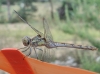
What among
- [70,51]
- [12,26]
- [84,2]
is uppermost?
[84,2]

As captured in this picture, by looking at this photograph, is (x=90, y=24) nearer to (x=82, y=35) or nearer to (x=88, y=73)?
(x=82, y=35)

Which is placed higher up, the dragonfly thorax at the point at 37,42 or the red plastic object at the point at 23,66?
the red plastic object at the point at 23,66

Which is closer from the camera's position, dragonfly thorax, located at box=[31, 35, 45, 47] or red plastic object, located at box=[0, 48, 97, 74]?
red plastic object, located at box=[0, 48, 97, 74]

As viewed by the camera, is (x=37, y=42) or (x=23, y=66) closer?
(x=23, y=66)

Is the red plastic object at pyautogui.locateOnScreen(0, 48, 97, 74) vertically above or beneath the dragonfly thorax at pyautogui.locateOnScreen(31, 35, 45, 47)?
above

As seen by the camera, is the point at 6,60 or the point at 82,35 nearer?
the point at 6,60

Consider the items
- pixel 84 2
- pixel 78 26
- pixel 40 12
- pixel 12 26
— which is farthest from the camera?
pixel 40 12

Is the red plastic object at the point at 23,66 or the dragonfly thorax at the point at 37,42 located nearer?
the red plastic object at the point at 23,66

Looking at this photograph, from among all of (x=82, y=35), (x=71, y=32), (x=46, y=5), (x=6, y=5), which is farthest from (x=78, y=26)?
(x=46, y=5)
